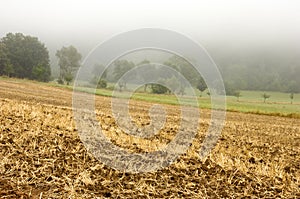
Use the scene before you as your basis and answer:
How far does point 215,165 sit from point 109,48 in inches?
181

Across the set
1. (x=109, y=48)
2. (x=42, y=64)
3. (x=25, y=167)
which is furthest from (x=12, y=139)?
(x=42, y=64)

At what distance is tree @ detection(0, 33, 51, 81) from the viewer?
269 ft

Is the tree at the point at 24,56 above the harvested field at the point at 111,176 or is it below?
above

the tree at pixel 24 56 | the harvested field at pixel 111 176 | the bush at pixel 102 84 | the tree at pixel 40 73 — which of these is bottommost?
the harvested field at pixel 111 176

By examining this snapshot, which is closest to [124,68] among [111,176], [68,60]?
[111,176]

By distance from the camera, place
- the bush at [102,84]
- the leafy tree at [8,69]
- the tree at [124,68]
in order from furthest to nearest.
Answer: the leafy tree at [8,69] → the bush at [102,84] → the tree at [124,68]

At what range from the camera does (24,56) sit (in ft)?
281

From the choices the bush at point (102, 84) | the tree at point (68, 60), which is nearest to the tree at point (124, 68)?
the bush at point (102, 84)

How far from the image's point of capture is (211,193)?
5547 mm

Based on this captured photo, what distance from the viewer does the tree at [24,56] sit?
81.9 metres

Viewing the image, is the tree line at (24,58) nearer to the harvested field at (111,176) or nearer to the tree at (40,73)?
the tree at (40,73)

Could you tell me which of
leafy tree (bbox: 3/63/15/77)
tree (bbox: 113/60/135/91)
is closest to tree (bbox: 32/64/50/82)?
leafy tree (bbox: 3/63/15/77)

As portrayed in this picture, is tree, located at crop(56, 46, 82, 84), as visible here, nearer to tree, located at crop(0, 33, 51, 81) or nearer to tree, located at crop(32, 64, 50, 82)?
tree, located at crop(0, 33, 51, 81)

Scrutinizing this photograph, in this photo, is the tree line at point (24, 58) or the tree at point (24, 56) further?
the tree at point (24, 56)
